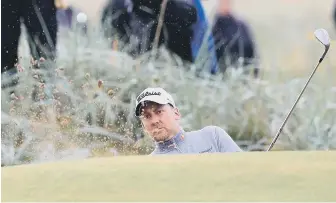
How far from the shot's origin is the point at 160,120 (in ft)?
12.3

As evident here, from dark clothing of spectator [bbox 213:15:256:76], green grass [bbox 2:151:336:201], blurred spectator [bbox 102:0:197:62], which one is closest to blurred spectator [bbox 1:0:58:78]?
blurred spectator [bbox 102:0:197:62]

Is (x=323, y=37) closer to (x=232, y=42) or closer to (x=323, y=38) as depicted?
(x=323, y=38)

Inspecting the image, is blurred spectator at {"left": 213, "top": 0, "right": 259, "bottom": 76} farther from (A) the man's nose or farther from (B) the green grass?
(B) the green grass

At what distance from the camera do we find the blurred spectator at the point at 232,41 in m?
3.82

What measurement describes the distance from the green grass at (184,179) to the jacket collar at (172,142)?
4.21 feet

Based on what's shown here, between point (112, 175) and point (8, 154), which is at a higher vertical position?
point (8, 154)

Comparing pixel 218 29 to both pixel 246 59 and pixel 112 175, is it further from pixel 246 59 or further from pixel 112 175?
pixel 112 175

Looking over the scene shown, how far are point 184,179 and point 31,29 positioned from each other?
6.69ft

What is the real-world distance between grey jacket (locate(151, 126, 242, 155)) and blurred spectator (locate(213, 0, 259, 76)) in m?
0.37

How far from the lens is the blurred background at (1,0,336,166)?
3.79 metres

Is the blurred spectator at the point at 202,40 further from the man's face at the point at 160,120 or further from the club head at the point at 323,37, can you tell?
the club head at the point at 323,37

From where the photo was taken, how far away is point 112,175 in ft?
7.13

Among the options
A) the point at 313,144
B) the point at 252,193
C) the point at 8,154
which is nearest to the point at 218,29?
the point at 313,144

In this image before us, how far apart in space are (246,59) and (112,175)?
182 cm
